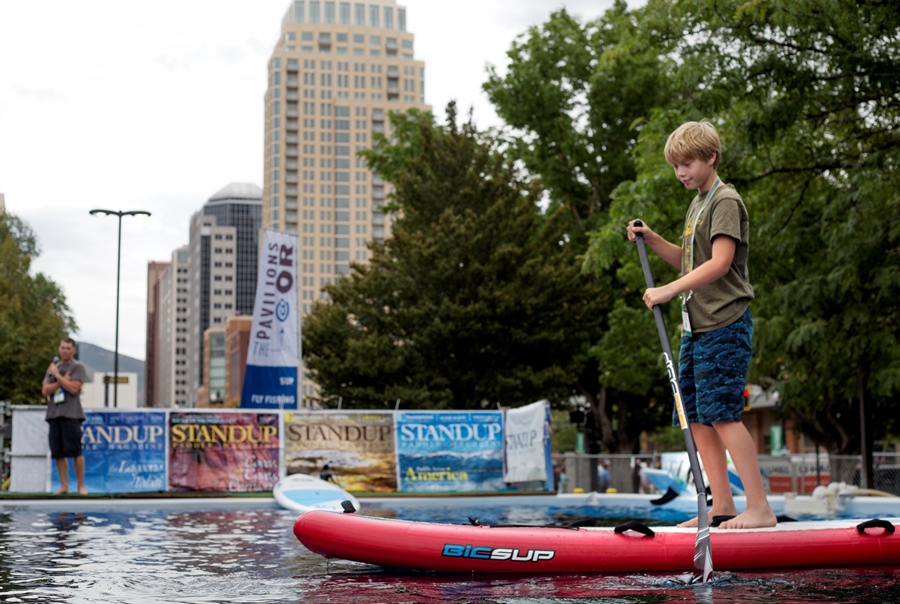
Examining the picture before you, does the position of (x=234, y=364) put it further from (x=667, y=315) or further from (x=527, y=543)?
(x=527, y=543)

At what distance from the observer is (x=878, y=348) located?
1395 centimetres

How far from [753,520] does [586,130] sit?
30.3 metres

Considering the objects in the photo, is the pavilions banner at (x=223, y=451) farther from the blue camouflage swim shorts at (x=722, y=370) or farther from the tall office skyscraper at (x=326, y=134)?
the tall office skyscraper at (x=326, y=134)

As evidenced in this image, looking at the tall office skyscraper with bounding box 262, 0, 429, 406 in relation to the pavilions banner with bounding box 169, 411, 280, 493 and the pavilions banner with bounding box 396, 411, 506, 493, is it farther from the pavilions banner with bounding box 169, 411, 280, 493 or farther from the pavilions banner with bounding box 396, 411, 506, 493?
the pavilions banner with bounding box 169, 411, 280, 493

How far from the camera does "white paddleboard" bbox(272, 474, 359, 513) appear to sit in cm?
1184

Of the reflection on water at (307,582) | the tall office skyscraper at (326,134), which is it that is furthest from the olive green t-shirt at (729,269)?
the tall office skyscraper at (326,134)

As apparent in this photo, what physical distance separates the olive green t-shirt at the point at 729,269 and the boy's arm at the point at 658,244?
0.25m

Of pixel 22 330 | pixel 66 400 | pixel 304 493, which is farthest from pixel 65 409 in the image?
pixel 22 330

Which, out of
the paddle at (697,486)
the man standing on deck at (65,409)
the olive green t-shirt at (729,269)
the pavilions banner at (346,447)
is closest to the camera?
the paddle at (697,486)

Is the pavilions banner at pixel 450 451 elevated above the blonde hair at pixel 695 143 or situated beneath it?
situated beneath

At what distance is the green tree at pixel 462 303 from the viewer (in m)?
31.5

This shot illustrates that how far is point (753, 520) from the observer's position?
213 inches

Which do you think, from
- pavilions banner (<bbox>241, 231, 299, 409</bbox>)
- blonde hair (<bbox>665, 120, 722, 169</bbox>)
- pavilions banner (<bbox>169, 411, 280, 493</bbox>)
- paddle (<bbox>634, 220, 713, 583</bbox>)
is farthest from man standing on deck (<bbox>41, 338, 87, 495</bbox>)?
blonde hair (<bbox>665, 120, 722, 169</bbox>)

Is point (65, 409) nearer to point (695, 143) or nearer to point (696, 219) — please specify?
point (696, 219)
